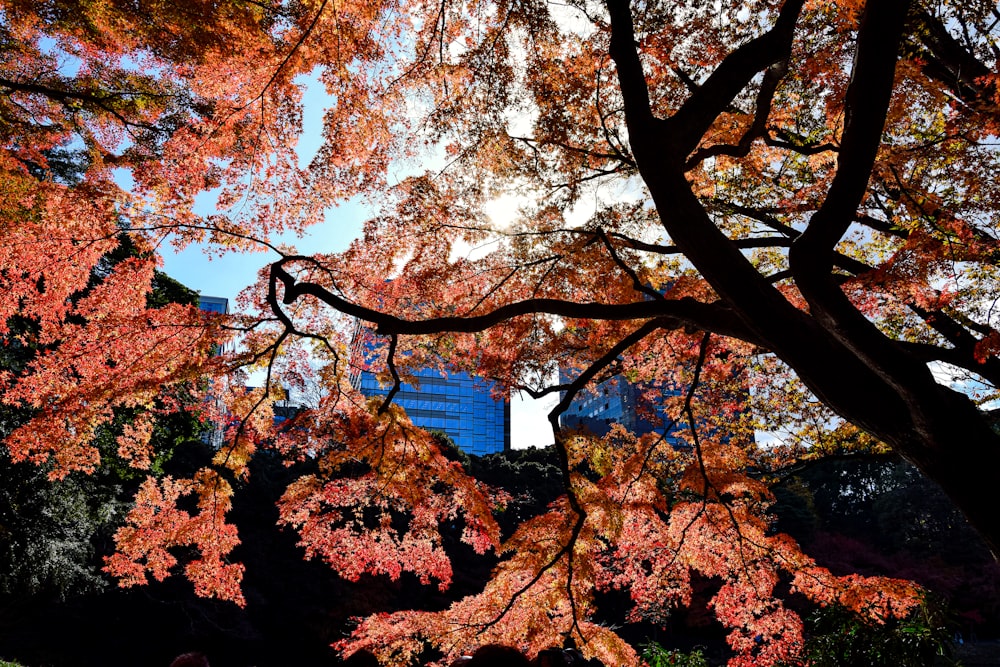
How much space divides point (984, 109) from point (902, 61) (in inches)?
50.3

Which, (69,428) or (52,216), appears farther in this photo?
(52,216)

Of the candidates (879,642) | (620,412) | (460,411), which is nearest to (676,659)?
(879,642)

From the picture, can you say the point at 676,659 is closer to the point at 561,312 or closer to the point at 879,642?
the point at 879,642

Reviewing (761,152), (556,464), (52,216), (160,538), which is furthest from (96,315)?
(556,464)

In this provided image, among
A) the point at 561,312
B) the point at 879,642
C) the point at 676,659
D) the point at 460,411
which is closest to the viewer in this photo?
the point at 561,312

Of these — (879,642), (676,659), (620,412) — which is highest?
(620,412)

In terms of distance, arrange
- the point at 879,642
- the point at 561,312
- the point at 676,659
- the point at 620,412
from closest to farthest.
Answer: the point at 561,312 < the point at 879,642 < the point at 676,659 < the point at 620,412

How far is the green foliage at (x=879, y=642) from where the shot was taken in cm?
512

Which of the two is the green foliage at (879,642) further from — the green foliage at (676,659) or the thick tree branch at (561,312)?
the thick tree branch at (561,312)

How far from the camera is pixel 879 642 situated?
526 cm

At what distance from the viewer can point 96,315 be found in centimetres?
608

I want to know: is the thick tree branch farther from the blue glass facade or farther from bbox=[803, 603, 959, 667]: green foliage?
the blue glass facade

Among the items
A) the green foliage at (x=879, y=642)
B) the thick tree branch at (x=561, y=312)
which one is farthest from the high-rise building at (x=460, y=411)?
the thick tree branch at (x=561, y=312)

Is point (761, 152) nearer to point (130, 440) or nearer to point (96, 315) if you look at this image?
point (96, 315)
